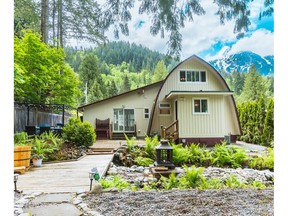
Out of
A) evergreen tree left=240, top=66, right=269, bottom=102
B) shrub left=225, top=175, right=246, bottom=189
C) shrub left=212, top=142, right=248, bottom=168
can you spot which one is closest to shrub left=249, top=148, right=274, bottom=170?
shrub left=212, top=142, right=248, bottom=168

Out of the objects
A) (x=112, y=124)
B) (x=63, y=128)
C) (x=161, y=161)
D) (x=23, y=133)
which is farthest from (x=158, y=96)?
(x=23, y=133)

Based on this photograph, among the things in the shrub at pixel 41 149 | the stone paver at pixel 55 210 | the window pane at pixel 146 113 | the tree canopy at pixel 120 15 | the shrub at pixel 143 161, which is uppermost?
the tree canopy at pixel 120 15

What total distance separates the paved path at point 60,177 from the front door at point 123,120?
2853mm

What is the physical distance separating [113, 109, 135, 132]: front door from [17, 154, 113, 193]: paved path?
2.85 meters

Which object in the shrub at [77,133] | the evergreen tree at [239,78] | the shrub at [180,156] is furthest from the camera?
the shrub at [77,133]

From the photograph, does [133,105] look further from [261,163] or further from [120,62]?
[120,62]

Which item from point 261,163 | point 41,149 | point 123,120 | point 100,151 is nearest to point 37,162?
point 41,149

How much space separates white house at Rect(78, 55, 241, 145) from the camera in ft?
22.7

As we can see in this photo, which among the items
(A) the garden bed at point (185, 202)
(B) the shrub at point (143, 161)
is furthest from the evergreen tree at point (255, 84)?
(B) the shrub at point (143, 161)

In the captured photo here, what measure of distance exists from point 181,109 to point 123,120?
1.83m

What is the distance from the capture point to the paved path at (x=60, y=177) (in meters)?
2.69

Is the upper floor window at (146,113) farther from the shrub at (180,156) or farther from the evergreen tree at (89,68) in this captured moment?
the evergreen tree at (89,68)

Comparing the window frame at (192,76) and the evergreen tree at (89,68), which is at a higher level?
the window frame at (192,76)

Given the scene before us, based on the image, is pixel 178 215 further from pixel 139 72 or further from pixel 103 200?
pixel 139 72
